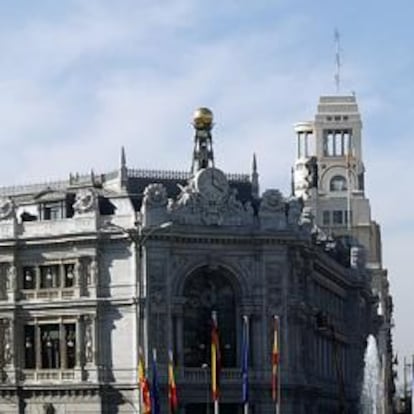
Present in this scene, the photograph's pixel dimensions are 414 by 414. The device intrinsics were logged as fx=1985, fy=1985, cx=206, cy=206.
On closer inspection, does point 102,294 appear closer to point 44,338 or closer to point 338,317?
point 44,338

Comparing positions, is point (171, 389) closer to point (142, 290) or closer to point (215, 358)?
point (215, 358)

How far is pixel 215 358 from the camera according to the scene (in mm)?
129875

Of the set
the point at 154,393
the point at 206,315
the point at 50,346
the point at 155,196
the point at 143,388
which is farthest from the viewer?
the point at 206,315

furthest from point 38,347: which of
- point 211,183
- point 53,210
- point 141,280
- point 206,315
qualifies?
point 211,183

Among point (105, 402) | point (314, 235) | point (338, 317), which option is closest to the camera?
point (105, 402)

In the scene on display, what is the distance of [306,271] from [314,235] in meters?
8.22

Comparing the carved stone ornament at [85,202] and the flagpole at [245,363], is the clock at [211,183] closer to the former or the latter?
the carved stone ornament at [85,202]

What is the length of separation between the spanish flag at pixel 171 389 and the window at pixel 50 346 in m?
7.47

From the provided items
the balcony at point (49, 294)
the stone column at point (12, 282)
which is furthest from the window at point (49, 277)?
the stone column at point (12, 282)

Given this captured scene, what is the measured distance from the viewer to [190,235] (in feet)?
450

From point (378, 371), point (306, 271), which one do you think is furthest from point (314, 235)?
point (378, 371)

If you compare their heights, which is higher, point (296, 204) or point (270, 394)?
point (296, 204)

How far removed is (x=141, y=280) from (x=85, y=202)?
7.20m

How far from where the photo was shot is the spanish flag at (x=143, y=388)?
124438 mm
